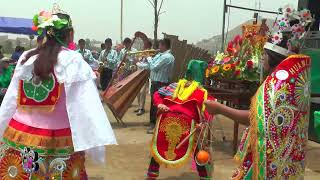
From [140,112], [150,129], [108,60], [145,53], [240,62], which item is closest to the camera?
[240,62]

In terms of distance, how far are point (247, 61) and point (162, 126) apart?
231 centimetres

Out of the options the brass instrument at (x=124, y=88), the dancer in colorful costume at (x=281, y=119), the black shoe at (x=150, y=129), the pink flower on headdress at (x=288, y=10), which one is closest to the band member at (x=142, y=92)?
the brass instrument at (x=124, y=88)

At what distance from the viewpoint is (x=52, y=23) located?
3.57 meters

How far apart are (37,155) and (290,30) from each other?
190 centimetres

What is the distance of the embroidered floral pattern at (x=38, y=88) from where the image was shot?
350 centimetres

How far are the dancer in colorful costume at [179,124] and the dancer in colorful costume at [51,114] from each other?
5.85ft

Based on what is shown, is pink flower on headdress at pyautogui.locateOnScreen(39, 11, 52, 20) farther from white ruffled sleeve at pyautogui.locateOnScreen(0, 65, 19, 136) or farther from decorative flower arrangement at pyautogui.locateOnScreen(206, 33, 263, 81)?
decorative flower arrangement at pyautogui.locateOnScreen(206, 33, 263, 81)

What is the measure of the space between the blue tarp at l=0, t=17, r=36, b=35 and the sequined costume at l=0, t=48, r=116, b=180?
1537cm

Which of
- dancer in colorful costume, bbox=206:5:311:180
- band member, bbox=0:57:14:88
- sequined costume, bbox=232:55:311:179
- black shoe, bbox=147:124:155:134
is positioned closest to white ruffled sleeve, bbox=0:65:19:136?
dancer in colorful costume, bbox=206:5:311:180

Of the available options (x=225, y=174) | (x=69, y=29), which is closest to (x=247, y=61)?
(x=225, y=174)

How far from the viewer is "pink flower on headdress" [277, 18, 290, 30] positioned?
309 cm

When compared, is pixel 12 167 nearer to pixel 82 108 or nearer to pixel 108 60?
pixel 82 108

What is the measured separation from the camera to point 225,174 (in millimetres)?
6344

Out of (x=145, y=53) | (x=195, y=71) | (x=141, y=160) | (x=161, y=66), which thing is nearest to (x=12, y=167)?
(x=195, y=71)
